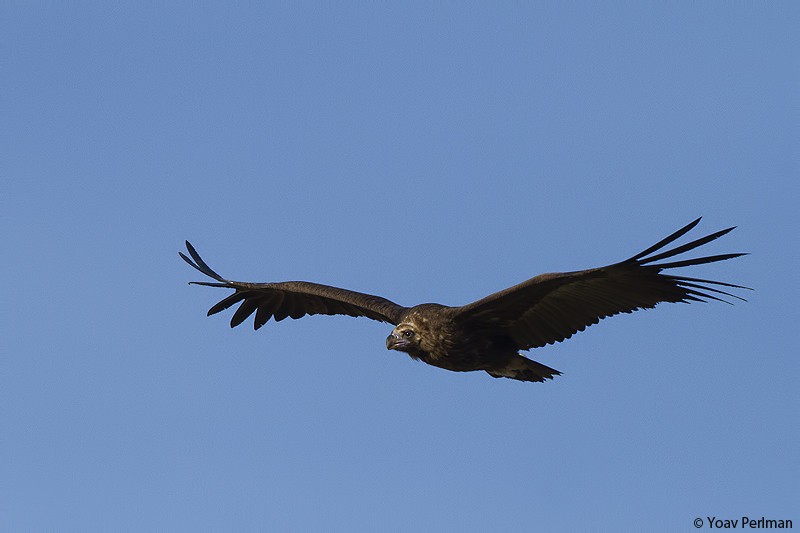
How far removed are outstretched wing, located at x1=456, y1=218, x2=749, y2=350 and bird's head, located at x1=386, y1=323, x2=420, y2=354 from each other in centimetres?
64

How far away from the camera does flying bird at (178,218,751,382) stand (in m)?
11.4

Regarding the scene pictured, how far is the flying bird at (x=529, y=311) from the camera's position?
1138 cm

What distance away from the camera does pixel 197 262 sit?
53.7ft

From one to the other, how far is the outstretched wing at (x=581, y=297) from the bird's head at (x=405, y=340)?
0.64 meters

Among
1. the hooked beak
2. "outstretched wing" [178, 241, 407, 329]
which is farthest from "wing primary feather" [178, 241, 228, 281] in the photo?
the hooked beak

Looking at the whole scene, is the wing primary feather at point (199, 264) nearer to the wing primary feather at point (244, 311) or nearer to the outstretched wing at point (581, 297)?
the wing primary feather at point (244, 311)

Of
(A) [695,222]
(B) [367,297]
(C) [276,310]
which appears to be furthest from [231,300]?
(A) [695,222]

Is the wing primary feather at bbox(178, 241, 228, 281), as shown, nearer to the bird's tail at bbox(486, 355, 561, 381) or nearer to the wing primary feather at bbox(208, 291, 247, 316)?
the wing primary feather at bbox(208, 291, 247, 316)

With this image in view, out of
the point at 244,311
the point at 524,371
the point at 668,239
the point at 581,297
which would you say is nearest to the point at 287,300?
the point at 244,311

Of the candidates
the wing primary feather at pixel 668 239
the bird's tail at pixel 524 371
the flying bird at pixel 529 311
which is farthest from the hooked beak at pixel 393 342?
the wing primary feather at pixel 668 239

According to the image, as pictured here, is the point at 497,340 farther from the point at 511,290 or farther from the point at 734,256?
the point at 734,256

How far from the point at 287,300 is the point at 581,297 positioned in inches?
228

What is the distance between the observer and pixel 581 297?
12297mm

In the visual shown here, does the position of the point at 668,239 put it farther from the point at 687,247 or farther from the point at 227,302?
the point at 227,302
